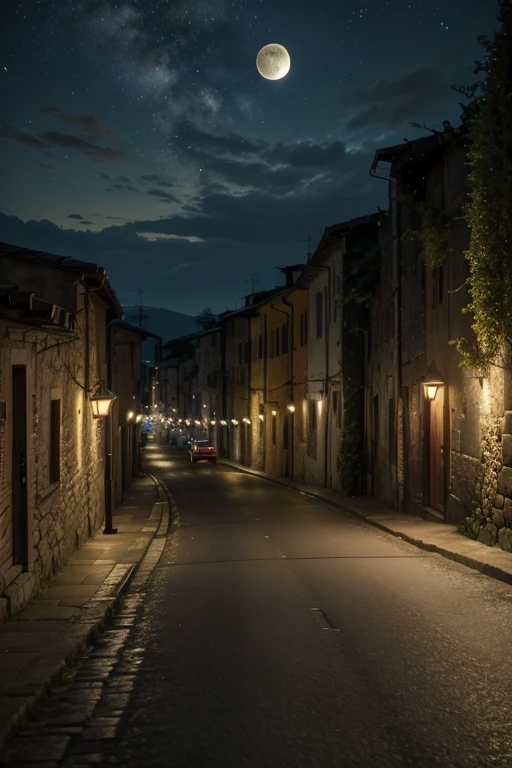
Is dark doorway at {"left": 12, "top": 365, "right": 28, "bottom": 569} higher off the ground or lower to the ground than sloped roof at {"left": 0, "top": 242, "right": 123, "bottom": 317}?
lower

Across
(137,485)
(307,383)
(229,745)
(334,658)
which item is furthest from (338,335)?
(229,745)

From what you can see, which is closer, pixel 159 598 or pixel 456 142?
pixel 159 598

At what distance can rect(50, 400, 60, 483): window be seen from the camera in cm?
1253

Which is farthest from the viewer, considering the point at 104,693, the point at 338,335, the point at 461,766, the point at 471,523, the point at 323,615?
the point at 338,335

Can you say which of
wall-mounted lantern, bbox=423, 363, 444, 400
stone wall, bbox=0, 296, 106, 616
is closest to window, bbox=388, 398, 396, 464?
wall-mounted lantern, bbox=423, 363, 444, 400

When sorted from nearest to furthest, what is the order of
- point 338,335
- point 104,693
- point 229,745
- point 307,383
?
point 229,745, point 104,693, point 338,335, point 307,383

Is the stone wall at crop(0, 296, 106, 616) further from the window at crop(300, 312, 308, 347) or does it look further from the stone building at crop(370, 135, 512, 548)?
the window at crop(300, 312, 308, 347)

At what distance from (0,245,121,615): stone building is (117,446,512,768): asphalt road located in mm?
1632

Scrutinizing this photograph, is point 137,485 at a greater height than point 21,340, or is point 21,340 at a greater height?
point 21,340

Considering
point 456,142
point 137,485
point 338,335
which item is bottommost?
point 137,485

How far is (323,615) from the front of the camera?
376 inches

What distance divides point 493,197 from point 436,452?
729cm

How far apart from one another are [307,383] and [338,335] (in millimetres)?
7409

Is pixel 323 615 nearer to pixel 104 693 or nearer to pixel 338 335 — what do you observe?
pixel 104 693
